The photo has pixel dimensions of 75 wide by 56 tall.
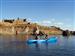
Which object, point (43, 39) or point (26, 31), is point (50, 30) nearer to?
point (26, 31)

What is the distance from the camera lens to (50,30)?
18500 cm

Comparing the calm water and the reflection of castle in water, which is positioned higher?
the reflection of castle in water

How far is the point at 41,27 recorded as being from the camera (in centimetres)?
18725

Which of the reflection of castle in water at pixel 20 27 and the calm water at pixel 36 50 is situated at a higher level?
the reflection of castle in water at pixel 20 27

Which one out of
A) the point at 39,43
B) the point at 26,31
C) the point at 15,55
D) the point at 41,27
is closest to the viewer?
the point at 15,55

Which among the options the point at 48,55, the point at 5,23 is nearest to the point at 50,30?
the point at 5,23

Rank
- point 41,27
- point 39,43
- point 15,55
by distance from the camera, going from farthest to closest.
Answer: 1. point 41,27
2. point 39,43
3. point 15,55

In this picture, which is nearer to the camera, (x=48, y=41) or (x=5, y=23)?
(x=48, y=41)

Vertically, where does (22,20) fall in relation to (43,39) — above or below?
above

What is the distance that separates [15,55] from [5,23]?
13791cm

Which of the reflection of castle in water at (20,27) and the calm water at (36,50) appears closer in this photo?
the calm water at (36,50)

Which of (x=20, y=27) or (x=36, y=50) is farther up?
(x=20, y=27)

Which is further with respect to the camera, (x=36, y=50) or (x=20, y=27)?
(x=20, y=27)

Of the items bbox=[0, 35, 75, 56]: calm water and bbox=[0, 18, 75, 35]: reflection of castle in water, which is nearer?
bbox=[0, 35, 75, 56]: calm water
